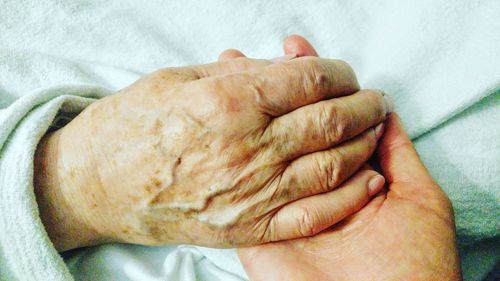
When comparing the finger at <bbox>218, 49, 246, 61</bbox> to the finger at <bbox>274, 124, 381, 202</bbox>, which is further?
the finger at <bbox>218, 49, 246, 61</bbox>

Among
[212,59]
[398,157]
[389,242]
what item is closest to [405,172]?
[398,157]

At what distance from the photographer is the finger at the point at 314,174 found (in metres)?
0.76

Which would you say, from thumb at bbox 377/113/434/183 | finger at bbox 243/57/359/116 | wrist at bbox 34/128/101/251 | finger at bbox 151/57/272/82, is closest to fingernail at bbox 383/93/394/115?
thumb at bbox 377/113/434/183

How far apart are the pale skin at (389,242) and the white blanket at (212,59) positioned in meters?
0.10

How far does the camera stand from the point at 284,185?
752mm

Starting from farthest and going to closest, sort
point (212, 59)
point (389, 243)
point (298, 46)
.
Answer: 1. point (212, 59)
2. point (298, 46)
3. point (389, 243)

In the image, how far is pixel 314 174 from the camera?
2.49ft

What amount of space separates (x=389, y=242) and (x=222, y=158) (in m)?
0.30

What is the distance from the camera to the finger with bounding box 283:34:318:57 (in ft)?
3.08

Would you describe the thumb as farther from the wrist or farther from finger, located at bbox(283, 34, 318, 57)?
the wrist

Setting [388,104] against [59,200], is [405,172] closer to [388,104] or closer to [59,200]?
[388,104]

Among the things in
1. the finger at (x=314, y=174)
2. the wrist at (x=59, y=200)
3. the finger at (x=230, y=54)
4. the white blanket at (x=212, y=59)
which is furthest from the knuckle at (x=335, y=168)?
the wrist at (x=59, y=200)

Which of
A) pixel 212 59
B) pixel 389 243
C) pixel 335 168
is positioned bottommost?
pixel 389 243

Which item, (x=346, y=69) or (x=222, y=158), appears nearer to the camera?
(x=222, y=158)
